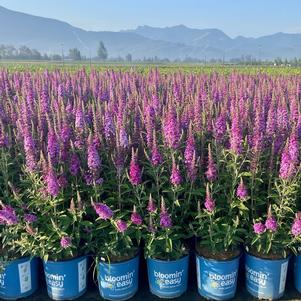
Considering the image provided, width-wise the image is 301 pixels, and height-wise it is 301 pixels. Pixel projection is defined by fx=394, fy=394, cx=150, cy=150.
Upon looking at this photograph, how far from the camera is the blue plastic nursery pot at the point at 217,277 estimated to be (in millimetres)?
4879

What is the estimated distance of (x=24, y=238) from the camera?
183 inches

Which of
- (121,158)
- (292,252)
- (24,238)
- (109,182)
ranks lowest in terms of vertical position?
(292,252)

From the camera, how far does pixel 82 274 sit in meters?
5.03

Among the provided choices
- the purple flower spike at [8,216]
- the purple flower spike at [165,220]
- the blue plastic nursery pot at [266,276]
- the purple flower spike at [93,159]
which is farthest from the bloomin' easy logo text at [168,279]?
the purple flower spike at [8,216]

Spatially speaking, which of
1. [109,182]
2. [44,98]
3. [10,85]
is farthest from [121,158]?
[10,85]

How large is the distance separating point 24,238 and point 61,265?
1.88 ft

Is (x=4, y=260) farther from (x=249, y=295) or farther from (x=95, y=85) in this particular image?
(x=95, y=85)

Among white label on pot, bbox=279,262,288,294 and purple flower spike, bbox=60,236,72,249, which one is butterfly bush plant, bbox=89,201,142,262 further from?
white label on pot, bbox=279,262,288,294

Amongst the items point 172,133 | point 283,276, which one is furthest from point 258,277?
point 172,133

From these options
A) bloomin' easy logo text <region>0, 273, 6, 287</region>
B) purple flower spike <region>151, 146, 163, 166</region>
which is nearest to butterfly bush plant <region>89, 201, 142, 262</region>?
purple flower spike <region>151, 146, 163, 166</region>

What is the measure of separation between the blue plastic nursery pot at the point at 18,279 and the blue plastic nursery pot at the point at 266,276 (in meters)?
2.79

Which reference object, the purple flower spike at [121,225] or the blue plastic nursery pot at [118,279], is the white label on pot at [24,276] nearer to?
the blue plastic nursery pot at [118,279]

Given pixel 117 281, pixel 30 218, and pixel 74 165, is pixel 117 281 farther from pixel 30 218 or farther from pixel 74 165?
pixel 74 165

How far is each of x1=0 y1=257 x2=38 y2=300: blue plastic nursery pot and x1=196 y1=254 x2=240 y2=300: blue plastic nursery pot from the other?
217 centimetres
